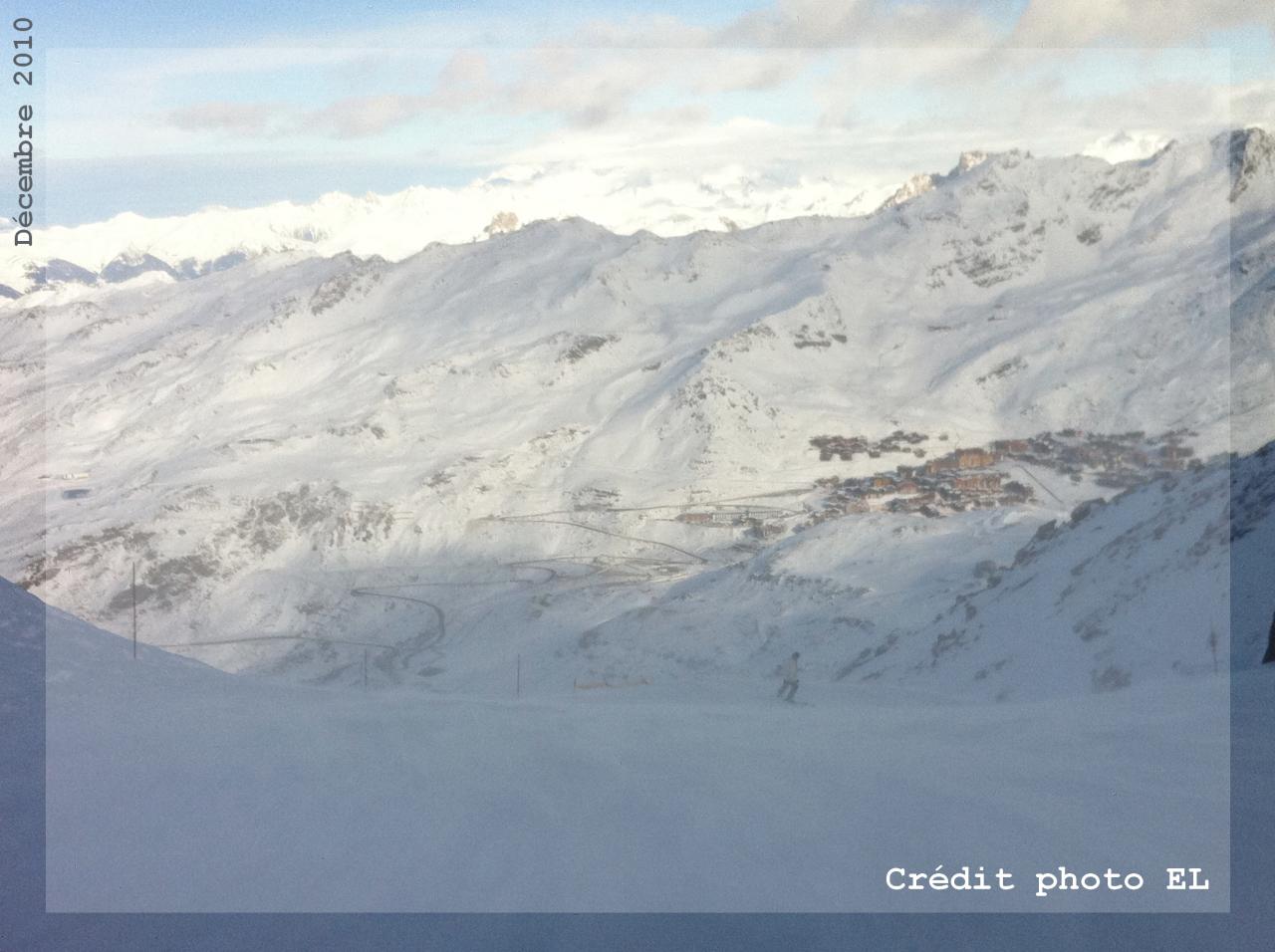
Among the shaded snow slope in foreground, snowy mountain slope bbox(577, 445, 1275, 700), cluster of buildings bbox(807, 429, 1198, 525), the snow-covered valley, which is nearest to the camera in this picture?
the shaded snow slope in foreground

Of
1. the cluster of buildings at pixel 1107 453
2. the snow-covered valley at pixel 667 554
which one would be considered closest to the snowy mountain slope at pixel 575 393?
the snow-covered valley at pixel 667 554

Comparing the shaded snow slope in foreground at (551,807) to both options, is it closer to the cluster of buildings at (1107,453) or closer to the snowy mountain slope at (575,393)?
the snowy mountain slope at (575,393)

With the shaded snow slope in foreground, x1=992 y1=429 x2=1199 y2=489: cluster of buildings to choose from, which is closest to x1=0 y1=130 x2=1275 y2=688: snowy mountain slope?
x1=992 y1=429 x2=1199 y2=489: cluster of buildings

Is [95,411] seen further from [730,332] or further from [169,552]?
[730,332]

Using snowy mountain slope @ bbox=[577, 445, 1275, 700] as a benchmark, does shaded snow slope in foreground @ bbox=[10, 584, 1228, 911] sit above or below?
below

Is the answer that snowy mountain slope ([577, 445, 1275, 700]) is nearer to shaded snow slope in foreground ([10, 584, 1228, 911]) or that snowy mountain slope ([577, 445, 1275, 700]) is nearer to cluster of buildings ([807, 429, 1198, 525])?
shaded snow slope in foreground ([10, 584, 1228, 911])

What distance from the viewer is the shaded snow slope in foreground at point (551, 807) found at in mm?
4988

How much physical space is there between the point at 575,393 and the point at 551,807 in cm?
6389

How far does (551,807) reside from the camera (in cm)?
570

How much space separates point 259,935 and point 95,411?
256 feet

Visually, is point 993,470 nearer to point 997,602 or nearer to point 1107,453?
point 1107,453

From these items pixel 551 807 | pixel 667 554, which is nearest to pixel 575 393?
pixel 667 554

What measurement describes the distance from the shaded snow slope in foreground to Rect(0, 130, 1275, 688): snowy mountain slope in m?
22.5

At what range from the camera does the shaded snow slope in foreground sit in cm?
499
